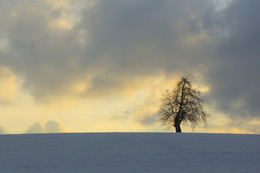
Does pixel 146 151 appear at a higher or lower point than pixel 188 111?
lower

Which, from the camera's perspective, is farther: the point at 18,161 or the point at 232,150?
the point at 232,150

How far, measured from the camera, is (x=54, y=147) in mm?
22203

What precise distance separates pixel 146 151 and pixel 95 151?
3209 millimetres

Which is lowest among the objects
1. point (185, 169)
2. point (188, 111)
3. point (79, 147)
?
point (185, 169)

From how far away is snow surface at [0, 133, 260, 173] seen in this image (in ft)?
60.4

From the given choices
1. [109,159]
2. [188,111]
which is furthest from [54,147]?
[188,111]

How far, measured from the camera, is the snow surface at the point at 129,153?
18.4 m

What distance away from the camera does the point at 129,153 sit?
2094 centimetres

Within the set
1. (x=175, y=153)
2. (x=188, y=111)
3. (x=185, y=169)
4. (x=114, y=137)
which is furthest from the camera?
(x=188, y=111)

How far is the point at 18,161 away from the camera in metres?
19.6

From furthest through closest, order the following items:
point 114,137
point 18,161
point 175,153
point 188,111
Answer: point 188,111, point 114,137, point 175,153, point 18,161

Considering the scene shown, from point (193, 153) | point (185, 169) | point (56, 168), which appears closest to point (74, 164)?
point (56, 168)

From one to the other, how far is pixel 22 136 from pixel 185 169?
12.7 metres

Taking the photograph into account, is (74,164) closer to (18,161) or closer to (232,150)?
(18,161)
